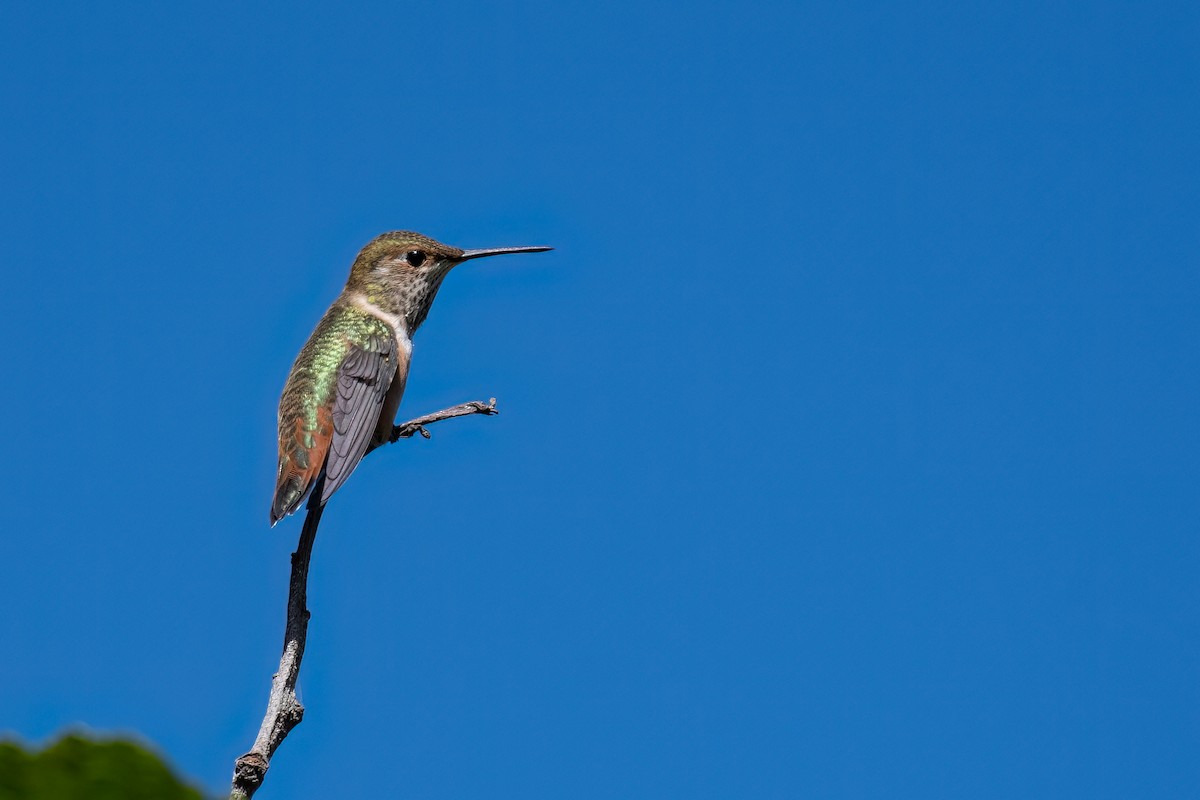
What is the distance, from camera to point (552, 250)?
999 centimetres

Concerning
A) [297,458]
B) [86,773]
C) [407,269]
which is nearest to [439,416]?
[297,458]

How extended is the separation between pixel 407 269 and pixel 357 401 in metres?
1.65

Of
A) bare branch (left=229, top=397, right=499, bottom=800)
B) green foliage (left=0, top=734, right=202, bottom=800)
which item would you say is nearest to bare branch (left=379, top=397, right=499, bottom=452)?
bare branch (left=229, top=397, right=499, bottom=800)

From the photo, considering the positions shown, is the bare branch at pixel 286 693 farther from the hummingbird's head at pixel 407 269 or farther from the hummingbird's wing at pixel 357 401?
the hummingbird's head at pixel 407 269

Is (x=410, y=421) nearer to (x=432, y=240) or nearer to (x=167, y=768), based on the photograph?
(x=432, y=240)

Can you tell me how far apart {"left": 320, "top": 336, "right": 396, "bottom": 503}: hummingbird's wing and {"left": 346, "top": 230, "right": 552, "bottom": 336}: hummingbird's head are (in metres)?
0.48

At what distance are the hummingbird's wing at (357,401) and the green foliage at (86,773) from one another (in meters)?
4.61

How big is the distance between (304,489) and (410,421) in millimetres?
912

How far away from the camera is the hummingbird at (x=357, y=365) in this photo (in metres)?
8.00

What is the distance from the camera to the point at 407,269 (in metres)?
9.98

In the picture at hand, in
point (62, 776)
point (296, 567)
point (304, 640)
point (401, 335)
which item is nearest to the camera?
point (62, 776)

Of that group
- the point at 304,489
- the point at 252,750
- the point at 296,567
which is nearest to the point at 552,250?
the point at 304,489

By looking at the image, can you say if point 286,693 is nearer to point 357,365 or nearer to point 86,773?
point 86,773

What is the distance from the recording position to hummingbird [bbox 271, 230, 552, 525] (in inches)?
315
